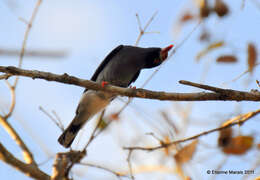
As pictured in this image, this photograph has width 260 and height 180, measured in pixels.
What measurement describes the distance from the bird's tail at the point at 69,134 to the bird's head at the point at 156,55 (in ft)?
6.28

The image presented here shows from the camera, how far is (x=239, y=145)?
284 centimetres

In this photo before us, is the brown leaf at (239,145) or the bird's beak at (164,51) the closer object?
the brown leaf at (239,145)

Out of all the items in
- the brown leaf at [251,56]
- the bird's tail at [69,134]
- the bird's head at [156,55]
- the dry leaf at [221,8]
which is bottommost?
the bird's tail at [69,134]

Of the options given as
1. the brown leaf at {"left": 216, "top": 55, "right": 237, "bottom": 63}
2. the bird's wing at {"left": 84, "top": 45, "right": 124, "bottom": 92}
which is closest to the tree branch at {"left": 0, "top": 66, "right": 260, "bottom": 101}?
the brown leaf at {"left": 216, "top": 55, "right": 237, "bottom": 63}

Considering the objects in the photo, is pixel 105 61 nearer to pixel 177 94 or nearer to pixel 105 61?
pixel 105 61

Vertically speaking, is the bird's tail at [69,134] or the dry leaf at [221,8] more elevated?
the dry leaf at [221,8]

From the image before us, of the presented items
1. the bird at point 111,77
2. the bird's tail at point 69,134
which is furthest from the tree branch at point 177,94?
the bird's tail at point 69,134

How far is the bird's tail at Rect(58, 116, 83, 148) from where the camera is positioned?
5.53 meters

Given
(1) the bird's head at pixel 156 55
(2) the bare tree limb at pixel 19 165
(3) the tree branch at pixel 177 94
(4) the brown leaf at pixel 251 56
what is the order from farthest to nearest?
(1) the bird's head at pixel 156 55 < (3) the tree branch at pixel 177 94 < (4) the brown leaf at pixel 251 56 < (2) the bare tree limb at pixel 19 165

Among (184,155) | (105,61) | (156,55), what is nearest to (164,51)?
(156,55)

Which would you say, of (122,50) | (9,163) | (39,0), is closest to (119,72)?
(122,50)

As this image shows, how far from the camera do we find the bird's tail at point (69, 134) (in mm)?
5527

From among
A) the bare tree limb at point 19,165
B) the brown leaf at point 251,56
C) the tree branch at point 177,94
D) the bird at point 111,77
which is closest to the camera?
the bare tree limb at point 19,165

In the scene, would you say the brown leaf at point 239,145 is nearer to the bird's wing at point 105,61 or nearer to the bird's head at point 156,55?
the bird's head at point 156,55
